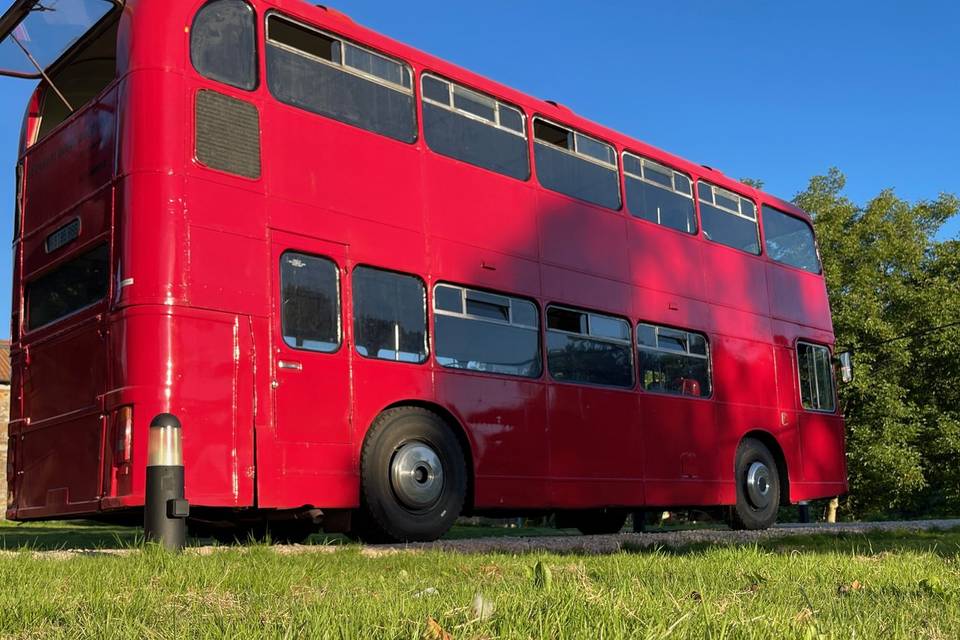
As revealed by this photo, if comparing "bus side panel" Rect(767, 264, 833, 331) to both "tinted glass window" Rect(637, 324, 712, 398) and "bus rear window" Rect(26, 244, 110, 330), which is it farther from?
"bus rear window" Rect(26, 244, 110, 330)

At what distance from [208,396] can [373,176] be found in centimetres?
256

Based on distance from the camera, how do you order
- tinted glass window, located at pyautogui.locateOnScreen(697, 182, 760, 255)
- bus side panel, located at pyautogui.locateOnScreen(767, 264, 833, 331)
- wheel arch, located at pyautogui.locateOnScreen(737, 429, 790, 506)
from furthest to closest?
bus side panel, located at pyautogui.locateOnScreen(767, 264, 833, 331), wheel arch, located at pyautogui.locateOnScreen(737, 429, 790, 506), tinted glass window, located at pyautogui.locateOnScreen(697, 182, 760, 255)

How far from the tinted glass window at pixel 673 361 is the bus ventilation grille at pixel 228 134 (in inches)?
196

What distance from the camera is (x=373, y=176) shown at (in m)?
8.59

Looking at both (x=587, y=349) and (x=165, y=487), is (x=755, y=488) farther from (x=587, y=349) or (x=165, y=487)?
(x=165, y=487)

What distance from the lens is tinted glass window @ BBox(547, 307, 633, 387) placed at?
9.84m

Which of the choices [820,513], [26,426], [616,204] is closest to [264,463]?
[26,426]

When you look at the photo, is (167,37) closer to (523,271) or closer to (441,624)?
(523,271)

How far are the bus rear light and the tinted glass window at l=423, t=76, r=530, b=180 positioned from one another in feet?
12.3

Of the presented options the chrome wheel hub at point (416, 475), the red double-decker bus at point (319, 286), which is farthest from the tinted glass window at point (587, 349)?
the chrome wheel hub at point (416, 475)

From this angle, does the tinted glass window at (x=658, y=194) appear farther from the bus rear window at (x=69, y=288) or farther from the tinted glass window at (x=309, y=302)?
the bus rear window at (x=69, y=288)

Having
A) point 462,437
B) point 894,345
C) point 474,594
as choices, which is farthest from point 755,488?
point 894,345

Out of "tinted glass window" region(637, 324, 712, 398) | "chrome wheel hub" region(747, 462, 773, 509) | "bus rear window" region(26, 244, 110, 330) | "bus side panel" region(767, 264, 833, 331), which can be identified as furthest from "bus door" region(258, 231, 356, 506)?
"bus side panel" region(767, 264, 833, 331)

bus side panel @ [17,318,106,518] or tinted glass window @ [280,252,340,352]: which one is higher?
tinted glass window @ [280,252,340,352]
